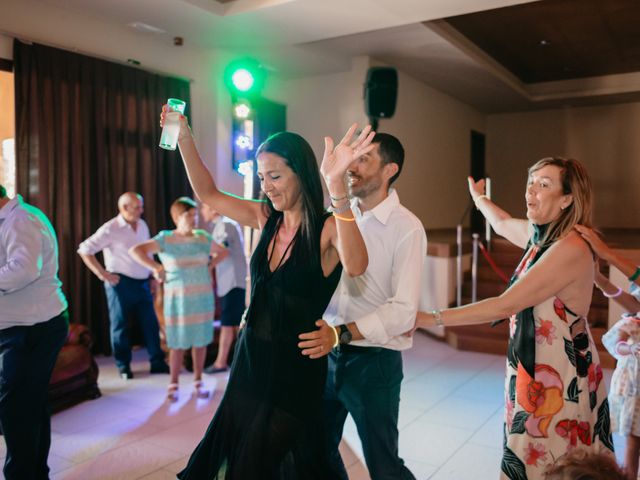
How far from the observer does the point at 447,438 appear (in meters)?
3.56

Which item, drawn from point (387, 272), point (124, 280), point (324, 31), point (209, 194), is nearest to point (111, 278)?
point (124, 280)

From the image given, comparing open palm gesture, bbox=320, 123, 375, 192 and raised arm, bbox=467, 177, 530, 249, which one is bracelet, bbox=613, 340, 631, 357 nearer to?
raised arm, bbox=467, 177, 530, 249

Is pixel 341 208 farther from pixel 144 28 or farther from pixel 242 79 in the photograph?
pixel 144 28

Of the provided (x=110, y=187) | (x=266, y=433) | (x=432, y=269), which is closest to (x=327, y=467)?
(x=266, y=433)

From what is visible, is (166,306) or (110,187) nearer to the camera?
(166,306)

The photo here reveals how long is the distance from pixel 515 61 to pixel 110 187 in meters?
6.72

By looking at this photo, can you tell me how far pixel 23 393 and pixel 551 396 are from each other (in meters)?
2.14

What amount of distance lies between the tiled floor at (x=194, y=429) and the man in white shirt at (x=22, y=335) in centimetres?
60

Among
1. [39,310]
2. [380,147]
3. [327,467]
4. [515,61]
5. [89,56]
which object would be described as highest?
[515,61]

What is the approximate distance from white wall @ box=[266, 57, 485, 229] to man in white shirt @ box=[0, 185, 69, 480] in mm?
5721

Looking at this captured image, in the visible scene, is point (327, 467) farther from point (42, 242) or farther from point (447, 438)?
point (447, 438)

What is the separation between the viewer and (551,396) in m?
1.78

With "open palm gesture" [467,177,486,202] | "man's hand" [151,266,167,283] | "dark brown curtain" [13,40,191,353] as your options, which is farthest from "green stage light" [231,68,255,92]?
"open palm gesture" [467,177,486,202]

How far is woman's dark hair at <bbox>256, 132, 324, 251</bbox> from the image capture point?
5.34ft
